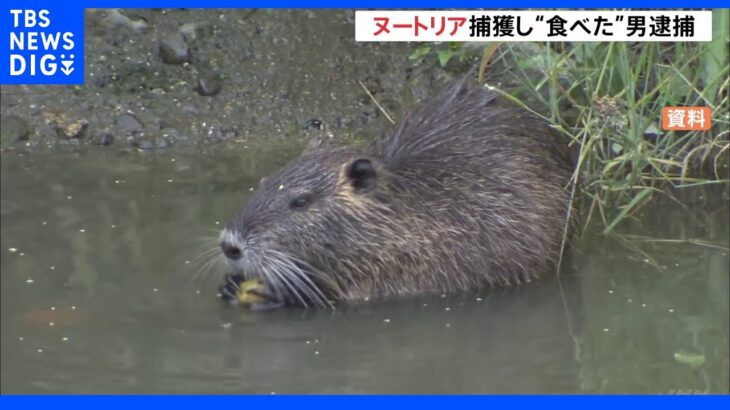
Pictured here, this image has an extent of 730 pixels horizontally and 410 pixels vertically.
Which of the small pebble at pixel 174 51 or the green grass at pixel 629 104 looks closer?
the green grass at pixel 629 104

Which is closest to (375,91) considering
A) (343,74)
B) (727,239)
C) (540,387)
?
(343,74)

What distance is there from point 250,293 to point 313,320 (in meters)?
0.23

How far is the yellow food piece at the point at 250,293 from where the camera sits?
4.97m

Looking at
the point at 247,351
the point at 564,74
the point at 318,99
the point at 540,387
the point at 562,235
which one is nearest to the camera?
the point at 540,387

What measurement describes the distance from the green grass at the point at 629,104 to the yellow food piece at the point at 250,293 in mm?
1201

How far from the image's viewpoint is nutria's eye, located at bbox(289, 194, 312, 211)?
502 centimetres

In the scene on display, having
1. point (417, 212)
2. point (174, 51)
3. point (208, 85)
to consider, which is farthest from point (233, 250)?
point (174, 51)

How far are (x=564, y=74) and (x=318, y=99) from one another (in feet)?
5.76

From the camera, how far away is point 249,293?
497cm

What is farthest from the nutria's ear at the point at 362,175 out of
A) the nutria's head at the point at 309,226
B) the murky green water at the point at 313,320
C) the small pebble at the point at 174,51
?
the small pebble at the point at 174,51

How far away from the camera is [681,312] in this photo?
495cm

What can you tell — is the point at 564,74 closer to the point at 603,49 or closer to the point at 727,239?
the point at 603,49

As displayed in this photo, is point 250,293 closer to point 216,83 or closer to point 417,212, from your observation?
point 417,212

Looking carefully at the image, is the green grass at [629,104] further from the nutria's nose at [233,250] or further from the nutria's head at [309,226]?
the nutria's nose at [233,250]
